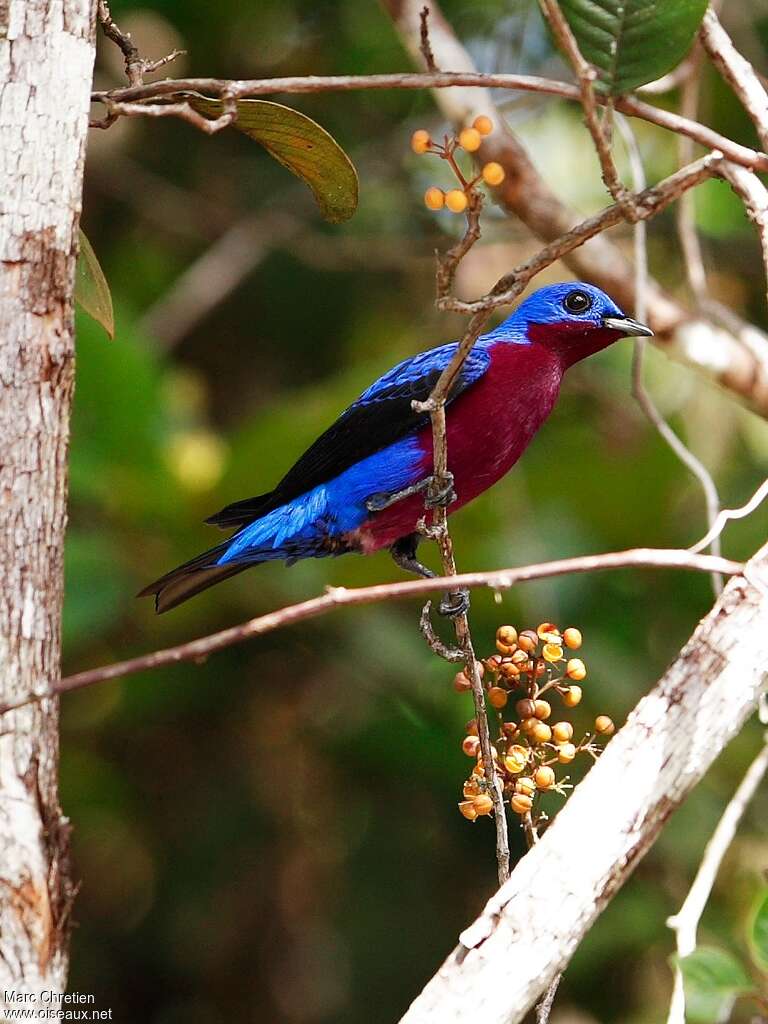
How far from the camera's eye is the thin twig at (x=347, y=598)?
1.72 m

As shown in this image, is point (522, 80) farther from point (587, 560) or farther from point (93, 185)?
point (93, 185)

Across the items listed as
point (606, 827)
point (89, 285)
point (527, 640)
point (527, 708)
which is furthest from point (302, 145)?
point (606, 827)

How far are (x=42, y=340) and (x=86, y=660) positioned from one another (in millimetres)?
3112

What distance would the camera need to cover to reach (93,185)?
5.92 metres

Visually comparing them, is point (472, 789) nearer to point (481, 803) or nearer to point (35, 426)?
point (481, 803)

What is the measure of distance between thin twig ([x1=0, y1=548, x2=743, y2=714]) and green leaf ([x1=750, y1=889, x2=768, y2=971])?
62 cm

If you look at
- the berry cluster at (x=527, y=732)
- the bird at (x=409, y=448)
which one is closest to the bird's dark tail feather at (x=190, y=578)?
the bird at (x=409, y=448)

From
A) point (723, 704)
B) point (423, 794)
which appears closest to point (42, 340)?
point (723, 704)

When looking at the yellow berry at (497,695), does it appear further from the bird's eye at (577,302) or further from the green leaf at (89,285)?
the bird's eye at (577,302)

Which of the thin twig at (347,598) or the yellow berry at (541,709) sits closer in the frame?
the thin twig at (347,598)

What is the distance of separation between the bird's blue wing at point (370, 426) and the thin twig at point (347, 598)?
1494 millimetres

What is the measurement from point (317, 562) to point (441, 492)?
186 centimetres

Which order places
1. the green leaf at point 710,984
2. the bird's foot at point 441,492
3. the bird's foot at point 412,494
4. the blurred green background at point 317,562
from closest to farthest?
1. the green leaf at point 710,984
2. the bird's foot at point 441,492
3. the bird's foot at point 412,494
4. the blurred green background at point 317,562

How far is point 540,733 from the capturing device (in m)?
2.16
